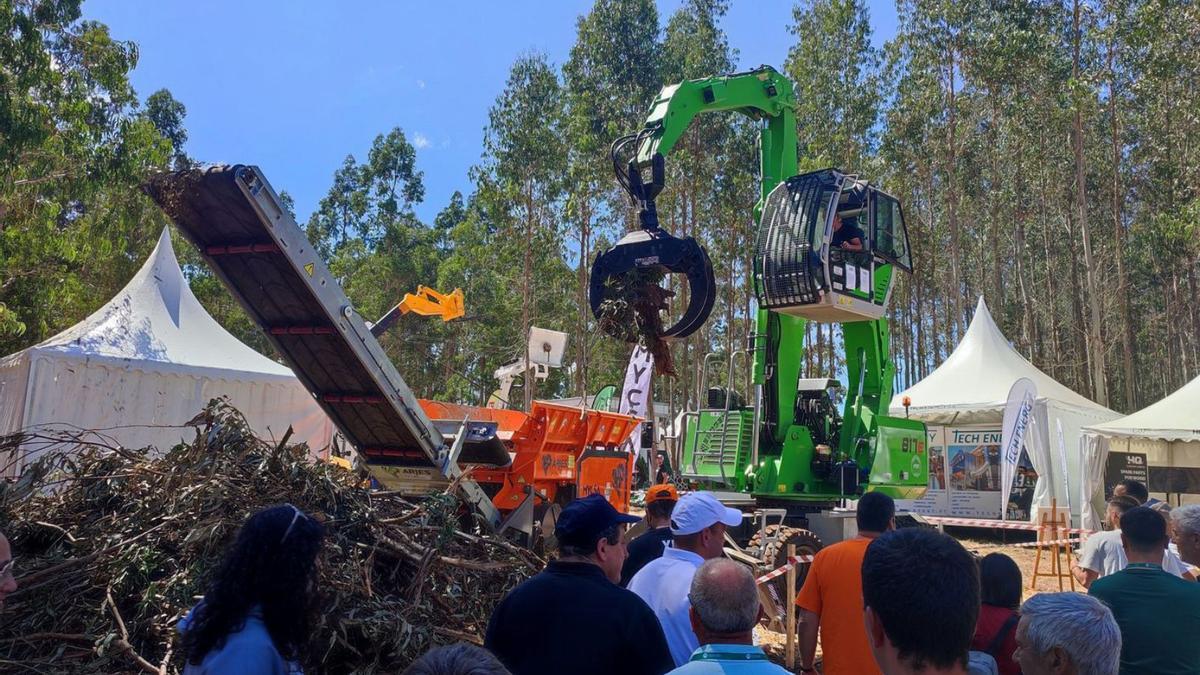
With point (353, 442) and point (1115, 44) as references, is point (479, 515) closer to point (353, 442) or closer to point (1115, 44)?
point (353, 442)

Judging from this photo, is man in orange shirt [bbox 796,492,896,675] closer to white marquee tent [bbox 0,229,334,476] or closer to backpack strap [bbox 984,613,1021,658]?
backpack strap [bbox 984,613,1021,658]

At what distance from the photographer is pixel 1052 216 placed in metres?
44.4

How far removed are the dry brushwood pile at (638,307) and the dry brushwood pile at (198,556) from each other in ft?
9.95

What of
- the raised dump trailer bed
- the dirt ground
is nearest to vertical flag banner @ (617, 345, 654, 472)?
the dirt ground

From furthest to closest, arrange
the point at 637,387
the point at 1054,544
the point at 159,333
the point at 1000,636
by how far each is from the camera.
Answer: the point at 637,387
the point at 159,333
the point at 1054,544
the point at 1000,636

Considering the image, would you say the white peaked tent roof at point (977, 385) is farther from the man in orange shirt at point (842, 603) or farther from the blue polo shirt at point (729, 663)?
the blue polo shirt at point (729, 663)

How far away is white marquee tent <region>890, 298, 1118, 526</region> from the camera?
19.6 m

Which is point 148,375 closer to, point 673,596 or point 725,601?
point 673,596

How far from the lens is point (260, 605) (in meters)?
2.52

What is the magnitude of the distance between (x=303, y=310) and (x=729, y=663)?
5435 millimetres

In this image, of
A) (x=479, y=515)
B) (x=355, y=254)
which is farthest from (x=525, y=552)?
(x=355, y=254)

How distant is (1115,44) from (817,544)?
91.5ft

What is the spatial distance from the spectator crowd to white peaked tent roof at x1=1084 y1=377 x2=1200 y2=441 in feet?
50.3

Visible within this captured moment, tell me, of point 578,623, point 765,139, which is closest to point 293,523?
point 578,623
